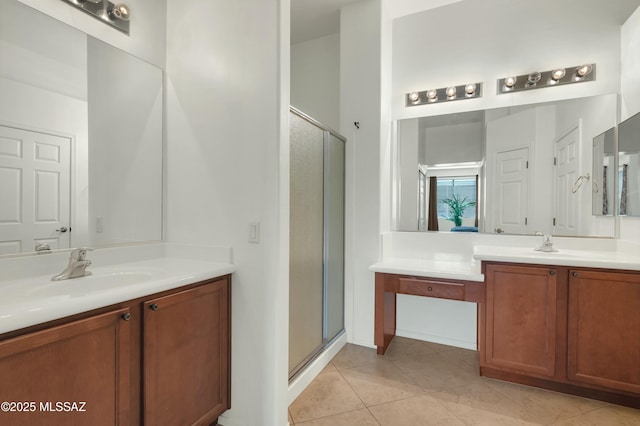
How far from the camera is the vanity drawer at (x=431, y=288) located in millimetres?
2324

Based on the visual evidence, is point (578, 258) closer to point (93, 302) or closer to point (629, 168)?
point (629, 168)

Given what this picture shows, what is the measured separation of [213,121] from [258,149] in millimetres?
374

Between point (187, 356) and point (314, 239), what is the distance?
1159 millimetres

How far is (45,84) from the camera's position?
1438mm

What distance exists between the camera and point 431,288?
7.88 feet

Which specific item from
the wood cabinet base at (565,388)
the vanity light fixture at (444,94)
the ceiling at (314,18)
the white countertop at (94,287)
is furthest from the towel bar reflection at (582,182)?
the white countertop at (94,287)

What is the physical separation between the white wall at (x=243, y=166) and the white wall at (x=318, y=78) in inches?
63.9

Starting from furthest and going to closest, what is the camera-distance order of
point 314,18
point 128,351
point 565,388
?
point 314,18
point 565,388
point 128,351

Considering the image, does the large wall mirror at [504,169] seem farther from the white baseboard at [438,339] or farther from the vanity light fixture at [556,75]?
the white baseboard at [438,339]

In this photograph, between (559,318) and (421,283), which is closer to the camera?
(559,318)

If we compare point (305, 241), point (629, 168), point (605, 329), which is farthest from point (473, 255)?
point (305, 241)

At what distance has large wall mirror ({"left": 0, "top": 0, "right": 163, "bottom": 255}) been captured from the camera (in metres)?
1.33

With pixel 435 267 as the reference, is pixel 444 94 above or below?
above

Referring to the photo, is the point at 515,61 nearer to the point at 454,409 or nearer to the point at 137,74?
the point at 454,409
